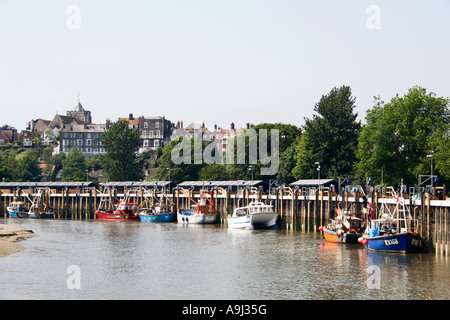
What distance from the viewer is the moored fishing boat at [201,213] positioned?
104 meters

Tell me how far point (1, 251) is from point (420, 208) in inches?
1626

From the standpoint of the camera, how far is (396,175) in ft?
289

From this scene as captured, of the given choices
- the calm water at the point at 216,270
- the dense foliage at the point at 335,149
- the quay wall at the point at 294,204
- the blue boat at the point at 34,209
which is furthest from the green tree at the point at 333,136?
the blue boat at the point at 34,209

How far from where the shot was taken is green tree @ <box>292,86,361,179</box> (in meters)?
112

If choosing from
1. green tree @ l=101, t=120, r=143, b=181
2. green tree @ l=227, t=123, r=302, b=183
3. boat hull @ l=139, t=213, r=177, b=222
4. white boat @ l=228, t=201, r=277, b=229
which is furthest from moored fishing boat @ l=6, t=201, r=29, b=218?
white boat @ l=228, t=201, r=277, b=229

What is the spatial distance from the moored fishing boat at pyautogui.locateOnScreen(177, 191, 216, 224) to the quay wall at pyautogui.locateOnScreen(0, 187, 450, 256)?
186 cm

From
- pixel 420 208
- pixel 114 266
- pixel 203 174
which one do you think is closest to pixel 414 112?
pixel 420 208

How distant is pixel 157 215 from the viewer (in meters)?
112

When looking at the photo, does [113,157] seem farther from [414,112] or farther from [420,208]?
[420,208]

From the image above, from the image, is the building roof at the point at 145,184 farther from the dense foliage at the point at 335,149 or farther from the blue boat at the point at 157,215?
the blue boat at the point at 157,215

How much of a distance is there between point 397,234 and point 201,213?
5367 cm

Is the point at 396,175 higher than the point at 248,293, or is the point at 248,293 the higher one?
the point at 396,175

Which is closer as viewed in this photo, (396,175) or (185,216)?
(396,175)
